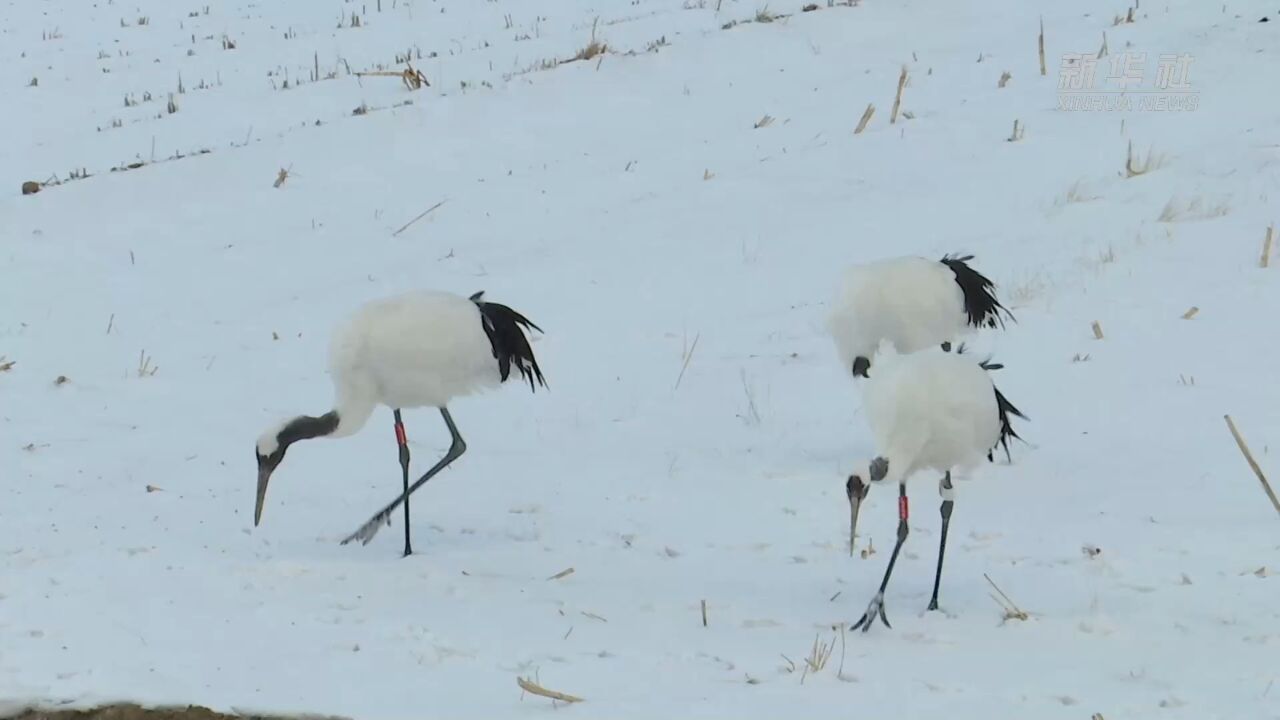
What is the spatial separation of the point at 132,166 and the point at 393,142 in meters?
2.13

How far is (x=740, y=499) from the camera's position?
6848 mm

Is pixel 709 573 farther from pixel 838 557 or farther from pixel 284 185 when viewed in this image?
pixel 284 185

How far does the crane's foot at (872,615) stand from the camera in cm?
529

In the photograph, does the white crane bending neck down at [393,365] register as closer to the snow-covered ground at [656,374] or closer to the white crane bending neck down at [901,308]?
the snow-covered ground at [656,374]

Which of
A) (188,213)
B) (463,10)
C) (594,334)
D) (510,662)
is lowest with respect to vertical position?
(510,662)

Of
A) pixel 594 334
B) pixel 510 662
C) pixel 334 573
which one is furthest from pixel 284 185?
pixel 510 662

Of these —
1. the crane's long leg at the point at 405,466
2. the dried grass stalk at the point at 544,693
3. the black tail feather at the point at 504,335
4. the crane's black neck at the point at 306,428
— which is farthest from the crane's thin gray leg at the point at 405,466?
the dried grass stalk at the point at 544,693

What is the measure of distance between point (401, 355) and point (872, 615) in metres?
2.31

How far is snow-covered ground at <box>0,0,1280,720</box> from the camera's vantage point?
507 cm

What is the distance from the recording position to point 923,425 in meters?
5.43

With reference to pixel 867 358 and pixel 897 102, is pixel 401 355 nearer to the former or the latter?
pixel 867 358

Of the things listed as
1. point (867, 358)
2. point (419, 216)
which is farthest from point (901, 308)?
point (419, 216)

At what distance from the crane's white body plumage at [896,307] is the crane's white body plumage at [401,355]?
1.89 metres

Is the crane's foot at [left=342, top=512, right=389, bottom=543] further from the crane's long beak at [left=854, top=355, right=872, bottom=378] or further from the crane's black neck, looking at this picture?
the crane's long beak at [left=854, top=355, right=872, bottom=378]
